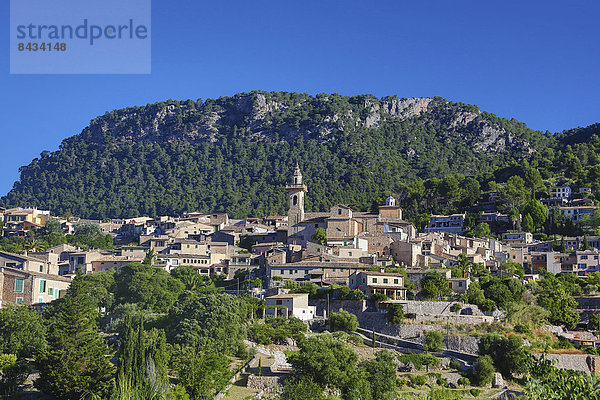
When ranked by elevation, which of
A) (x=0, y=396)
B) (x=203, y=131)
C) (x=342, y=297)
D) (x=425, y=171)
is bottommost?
(x=0, y=396)

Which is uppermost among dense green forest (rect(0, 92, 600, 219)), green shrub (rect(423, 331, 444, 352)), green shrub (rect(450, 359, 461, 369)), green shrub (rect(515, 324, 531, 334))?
dense green forest (rect(0, 92, 600, 219))

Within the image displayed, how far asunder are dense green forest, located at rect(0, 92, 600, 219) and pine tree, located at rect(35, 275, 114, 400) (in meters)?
83.8

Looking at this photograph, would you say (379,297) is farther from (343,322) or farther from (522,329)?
(522,329)

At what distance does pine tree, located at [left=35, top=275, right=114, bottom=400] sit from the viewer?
40.9 m

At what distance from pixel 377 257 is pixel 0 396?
40329mm

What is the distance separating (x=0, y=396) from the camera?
41188mm

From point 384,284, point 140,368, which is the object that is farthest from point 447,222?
point 140,368

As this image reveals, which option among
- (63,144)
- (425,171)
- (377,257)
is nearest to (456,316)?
(377,257)

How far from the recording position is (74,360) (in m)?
42.3

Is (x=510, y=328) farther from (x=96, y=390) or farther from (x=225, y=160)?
(x=225, y=160)

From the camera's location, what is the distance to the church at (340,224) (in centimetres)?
7994

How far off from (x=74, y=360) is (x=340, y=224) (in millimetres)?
42443

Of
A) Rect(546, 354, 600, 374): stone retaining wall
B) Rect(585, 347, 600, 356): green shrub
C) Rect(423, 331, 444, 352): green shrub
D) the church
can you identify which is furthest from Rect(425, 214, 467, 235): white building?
Rect(546, 354, 600, 374): stone retaining wall

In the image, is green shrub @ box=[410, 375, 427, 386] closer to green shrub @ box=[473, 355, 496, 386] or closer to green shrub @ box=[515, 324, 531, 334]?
green shrub @ box=[473, 355, 496, 386]
